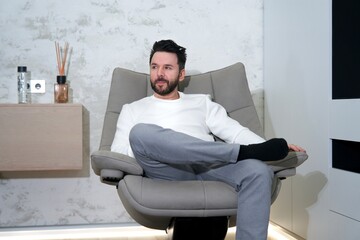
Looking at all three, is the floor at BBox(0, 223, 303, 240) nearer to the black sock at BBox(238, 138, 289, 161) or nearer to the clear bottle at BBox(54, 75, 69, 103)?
the clear bottle at BBox(54, 75, 69, 103)

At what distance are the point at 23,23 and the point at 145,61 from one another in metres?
0.73

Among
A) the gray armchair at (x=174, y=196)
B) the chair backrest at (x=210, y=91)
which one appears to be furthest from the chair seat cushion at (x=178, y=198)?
the chair backrest at (x=210, y=91)

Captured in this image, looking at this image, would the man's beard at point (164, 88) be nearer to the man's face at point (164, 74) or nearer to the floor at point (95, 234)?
the man's face at point (164, 74)

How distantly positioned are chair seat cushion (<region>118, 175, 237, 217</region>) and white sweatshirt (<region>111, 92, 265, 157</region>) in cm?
33

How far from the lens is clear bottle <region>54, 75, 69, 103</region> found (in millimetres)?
2381

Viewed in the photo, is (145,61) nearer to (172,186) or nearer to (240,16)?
(240,16)

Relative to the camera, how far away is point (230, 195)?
1.50 metres

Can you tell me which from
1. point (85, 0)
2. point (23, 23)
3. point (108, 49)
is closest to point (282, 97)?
point (108, 49)

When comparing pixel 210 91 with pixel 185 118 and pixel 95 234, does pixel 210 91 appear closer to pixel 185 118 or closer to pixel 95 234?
pixel 185 118

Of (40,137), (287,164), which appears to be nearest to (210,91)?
(287,164)

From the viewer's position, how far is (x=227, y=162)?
1.52 m

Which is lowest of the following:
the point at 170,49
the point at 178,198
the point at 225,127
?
the point at 178,198

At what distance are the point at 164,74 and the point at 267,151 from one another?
2.32 feet

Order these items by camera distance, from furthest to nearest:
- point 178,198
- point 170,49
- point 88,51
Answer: point 88,51 → point 170,49 → point 178,198
